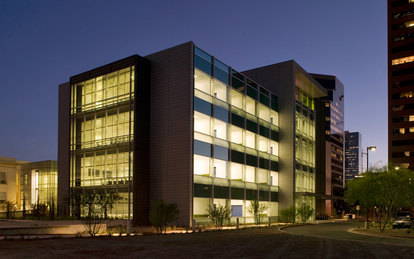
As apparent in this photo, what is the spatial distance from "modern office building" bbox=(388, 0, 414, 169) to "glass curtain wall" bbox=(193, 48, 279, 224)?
81179 millimetres

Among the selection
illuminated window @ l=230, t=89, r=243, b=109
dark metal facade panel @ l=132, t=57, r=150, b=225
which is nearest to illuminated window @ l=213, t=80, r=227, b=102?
illuminated window @ l=230, t=89, r=243, b=109

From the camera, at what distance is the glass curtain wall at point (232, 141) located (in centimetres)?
4241

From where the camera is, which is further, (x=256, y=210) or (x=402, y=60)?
(x=402, y=60)

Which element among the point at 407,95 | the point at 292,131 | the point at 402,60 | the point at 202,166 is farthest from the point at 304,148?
the point at 402,60

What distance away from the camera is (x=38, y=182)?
70.8 metres

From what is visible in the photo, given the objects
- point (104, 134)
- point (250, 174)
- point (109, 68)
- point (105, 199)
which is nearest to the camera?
point (105, 199)

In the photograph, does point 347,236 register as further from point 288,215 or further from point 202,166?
point 288,215

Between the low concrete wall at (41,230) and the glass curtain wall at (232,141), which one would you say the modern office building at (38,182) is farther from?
the low concrete wall at (41,230)

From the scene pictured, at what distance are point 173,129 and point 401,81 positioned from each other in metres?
109

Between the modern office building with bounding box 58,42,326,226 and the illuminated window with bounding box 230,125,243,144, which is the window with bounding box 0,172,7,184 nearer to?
the modern office building with bounding box 58,42,326,226

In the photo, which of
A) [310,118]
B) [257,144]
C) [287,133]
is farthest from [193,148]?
[310,118]

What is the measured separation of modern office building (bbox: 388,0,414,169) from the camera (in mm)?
123688

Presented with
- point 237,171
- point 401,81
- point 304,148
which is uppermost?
point 401,81

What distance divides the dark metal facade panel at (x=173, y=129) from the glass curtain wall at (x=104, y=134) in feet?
8.42
